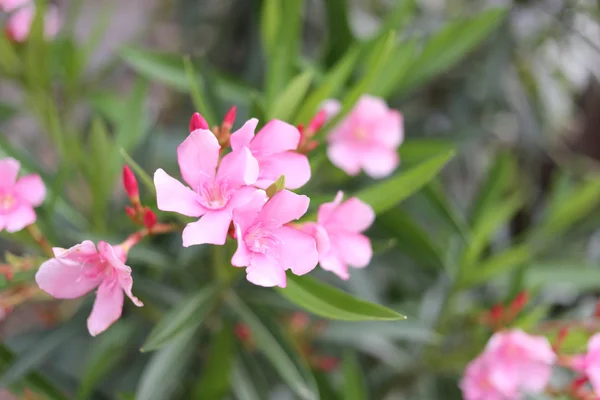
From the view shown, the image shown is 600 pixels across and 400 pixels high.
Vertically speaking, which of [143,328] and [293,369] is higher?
[293,369]

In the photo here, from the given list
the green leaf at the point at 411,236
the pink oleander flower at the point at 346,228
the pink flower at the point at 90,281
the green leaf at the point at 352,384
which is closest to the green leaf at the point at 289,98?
the pink oleander flower at the point at 346,228

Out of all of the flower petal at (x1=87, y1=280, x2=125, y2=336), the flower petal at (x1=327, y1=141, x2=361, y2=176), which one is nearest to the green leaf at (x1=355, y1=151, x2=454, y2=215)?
the flower petal at (x1=327, y1=141, x2=361, y2=176)

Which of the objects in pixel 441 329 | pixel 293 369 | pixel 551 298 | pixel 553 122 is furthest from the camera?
pixel 553 122

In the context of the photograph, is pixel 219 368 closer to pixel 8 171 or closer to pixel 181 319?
pixel 181 319

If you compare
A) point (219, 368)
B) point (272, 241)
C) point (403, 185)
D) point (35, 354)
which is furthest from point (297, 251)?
point (35, 354)

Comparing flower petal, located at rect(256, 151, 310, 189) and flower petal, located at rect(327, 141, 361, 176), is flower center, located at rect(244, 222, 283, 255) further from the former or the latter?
flower petal, located at rect(327, 141, 361, 176)

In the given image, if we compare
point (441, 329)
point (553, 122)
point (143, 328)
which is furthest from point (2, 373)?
point (553, 122)

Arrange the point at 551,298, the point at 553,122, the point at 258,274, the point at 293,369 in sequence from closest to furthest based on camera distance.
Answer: the point at 258,274
the point at 293,369
the point at 551,298
the point at 553,122

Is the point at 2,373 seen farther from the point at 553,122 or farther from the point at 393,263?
the point at 553,122
